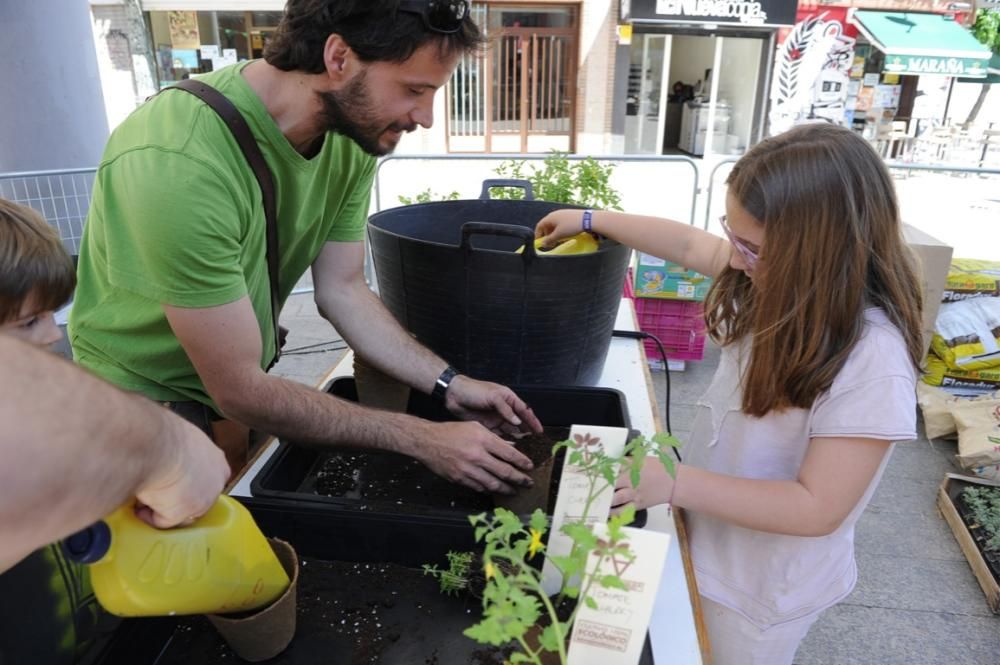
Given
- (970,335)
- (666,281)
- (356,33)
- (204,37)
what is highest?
(204,37)

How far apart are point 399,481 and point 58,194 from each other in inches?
122

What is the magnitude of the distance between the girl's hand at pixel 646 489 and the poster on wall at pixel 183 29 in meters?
11.6

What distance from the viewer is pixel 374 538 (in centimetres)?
100

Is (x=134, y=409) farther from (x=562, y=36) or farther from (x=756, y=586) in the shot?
(x=562, y=36)

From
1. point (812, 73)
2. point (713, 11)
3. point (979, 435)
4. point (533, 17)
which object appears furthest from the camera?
point (812, 73)

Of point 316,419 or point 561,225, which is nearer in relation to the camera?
point 316,419

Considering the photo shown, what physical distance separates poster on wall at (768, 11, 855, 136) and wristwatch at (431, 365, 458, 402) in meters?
10.7

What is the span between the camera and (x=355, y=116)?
4.34 ft

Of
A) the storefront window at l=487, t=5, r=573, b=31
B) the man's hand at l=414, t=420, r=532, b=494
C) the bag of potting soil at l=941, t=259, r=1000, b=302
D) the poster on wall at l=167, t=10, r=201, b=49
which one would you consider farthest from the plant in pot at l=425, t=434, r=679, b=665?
the poster on wall at l=167, t=10, r=201, b=49

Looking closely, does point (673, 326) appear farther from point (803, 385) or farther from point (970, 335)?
point (803, 385)

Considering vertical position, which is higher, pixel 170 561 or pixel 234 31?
pixel 234 31

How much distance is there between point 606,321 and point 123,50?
37.7 feet

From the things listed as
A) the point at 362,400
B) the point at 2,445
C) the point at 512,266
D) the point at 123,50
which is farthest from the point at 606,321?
the point at 123,50

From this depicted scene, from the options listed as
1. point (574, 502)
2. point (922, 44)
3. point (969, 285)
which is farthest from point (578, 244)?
point (922, 44)
